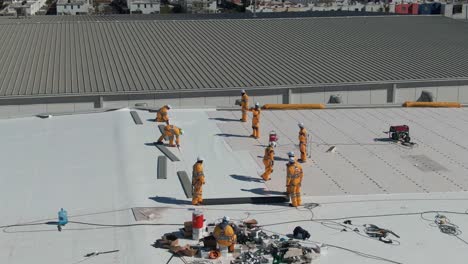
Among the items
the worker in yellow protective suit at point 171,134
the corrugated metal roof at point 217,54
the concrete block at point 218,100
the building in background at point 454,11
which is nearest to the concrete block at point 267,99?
the corrugated metal roof at point 217,54

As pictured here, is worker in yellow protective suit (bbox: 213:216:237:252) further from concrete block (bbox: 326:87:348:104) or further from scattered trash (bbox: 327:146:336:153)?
concrete block (bbox: 326:87:348:104)

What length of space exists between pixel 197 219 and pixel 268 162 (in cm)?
396

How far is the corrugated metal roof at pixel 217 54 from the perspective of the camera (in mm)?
27672

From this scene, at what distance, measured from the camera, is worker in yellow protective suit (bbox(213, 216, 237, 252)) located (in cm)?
1112

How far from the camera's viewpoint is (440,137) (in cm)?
1961

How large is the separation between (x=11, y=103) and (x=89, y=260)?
16.5 meters

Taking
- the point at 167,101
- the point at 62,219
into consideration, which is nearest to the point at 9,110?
the point at 167,101

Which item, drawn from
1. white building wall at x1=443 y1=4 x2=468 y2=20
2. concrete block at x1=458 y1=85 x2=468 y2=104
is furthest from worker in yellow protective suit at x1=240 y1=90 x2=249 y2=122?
white building wall at x1=443 y1=4 x2=468 y2=20

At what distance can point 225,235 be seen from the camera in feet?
36.5

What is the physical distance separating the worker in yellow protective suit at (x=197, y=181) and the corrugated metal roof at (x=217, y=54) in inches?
533

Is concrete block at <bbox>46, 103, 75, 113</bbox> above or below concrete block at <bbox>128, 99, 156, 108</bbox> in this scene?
below

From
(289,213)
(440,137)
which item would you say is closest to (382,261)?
(289,213)

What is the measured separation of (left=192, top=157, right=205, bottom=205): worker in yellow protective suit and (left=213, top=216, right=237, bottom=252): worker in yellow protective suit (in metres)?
2.39

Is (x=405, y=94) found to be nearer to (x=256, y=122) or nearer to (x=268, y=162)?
(x=256, y=122)
